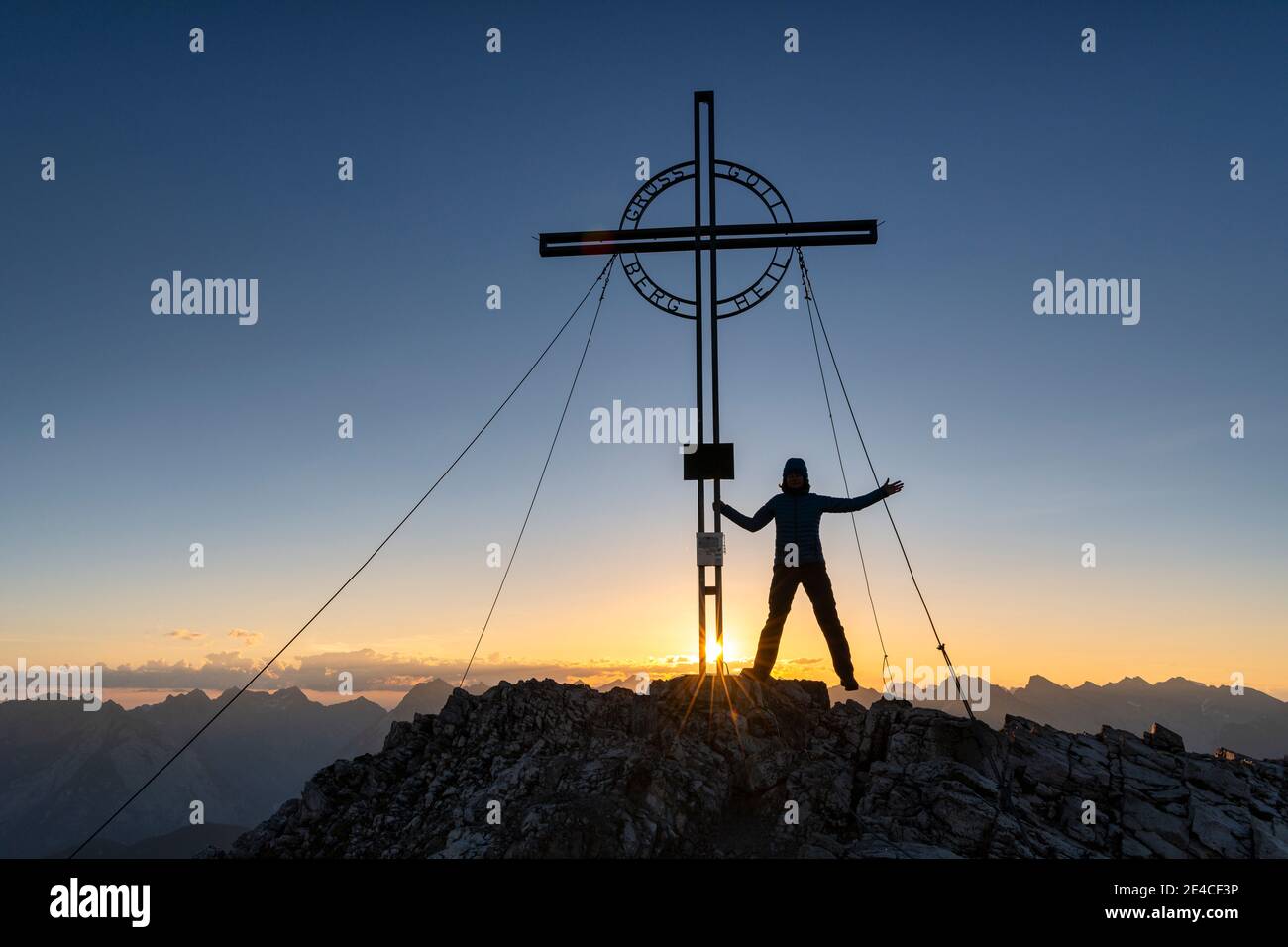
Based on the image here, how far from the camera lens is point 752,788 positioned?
45.6 feet

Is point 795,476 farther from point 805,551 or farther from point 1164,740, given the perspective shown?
point 1164,740

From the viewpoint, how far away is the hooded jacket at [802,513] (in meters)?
14.6

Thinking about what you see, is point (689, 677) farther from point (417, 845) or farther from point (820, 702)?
point (417, 845)

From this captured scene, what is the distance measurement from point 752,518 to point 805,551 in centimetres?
129

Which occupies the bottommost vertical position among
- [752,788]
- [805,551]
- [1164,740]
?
[1164,740]

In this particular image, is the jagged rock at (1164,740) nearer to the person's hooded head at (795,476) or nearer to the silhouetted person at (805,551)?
the silhouetted person at (805,551)

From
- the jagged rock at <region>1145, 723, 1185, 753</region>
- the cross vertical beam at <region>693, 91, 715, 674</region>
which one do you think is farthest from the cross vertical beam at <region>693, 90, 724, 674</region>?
the jagged rock at <region>1145, 723, 1185, 753</region>

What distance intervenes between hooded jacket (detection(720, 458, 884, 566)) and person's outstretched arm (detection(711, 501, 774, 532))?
0.6 inches

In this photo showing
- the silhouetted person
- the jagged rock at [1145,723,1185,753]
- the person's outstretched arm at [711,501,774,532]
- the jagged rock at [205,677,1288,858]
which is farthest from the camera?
the jagged rock at [1145,723,1185,753]

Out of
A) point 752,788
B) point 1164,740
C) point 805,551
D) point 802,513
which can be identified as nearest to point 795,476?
point 802,513

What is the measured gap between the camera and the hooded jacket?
14648mm

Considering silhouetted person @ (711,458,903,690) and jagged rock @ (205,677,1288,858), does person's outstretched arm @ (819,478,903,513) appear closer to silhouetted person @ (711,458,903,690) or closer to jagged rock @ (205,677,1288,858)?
silhouetted person @ (711,458,903,690)

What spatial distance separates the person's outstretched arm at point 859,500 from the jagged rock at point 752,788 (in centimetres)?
433
